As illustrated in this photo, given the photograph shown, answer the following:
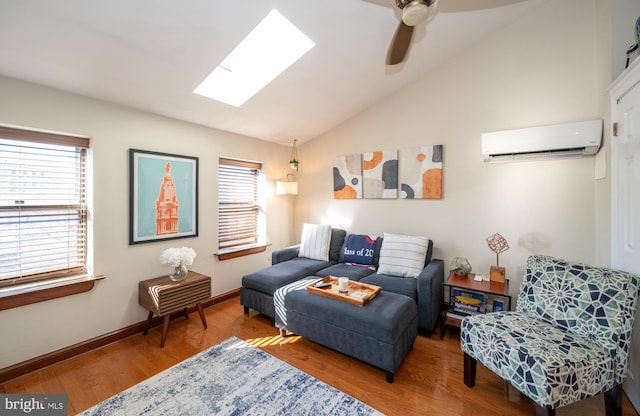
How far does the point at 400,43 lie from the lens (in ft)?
5.70

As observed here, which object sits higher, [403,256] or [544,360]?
[403,256]

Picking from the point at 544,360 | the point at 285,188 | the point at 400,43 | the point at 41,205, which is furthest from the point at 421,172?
the point at 41,205

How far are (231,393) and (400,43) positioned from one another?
106 inches

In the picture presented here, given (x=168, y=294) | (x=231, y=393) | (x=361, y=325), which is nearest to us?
(x=231, y=393)

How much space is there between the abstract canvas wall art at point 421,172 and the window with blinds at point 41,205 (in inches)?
133

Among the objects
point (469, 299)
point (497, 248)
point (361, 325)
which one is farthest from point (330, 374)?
point (497, 248)

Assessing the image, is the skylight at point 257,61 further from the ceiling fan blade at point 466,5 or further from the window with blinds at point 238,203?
the ceiling fan blade at point 466,5

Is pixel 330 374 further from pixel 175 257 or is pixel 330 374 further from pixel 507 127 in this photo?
pixel 507 127

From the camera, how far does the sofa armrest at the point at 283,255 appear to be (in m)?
3.44

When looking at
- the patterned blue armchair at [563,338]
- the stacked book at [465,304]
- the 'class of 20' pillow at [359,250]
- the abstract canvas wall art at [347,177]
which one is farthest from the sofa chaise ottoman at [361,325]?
the abstract canvas wall art at [347,177]

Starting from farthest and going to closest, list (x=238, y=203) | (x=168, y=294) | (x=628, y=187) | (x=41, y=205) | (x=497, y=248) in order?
(x=238, y=203) → (x=497, y=248) → (x=168, y=294) → (x=41, y=205) → (x=628, y=187)

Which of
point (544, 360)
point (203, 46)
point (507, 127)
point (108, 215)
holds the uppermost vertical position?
point (203, 46)

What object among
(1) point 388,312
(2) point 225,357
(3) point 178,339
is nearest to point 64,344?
(3) point 178,339

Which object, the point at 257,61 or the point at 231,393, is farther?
the point at 257,61
